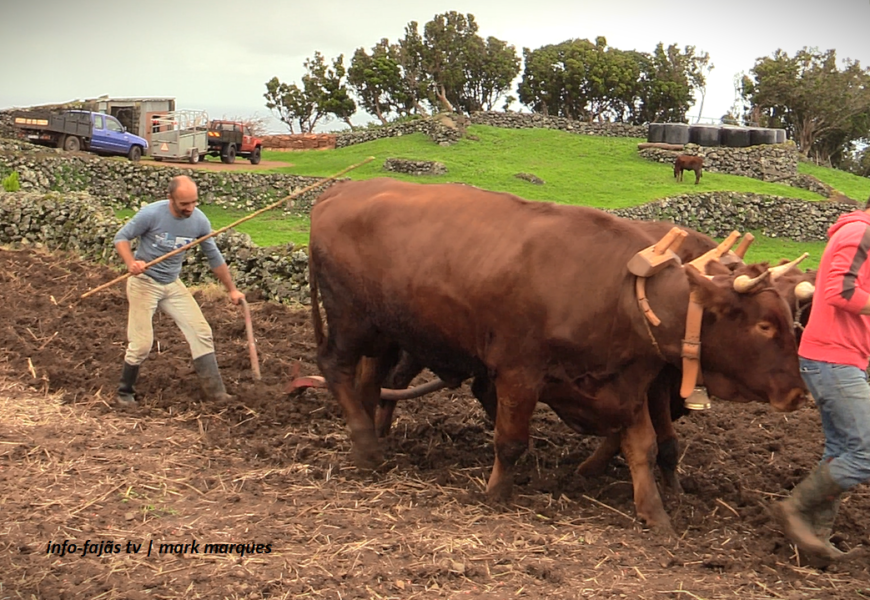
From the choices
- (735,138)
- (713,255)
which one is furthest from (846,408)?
(735,138)

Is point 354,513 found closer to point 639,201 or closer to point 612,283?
point 612,283

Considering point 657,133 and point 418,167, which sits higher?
point 657,133

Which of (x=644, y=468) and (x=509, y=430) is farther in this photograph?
(x=509, y=430)

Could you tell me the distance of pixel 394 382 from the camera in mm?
8477

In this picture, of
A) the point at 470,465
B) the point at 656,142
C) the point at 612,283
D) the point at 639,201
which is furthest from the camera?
the point at 656,142

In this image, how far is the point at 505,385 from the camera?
6.45 m

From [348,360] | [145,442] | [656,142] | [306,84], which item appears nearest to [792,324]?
[348,360]

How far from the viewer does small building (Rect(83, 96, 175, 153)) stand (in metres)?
39.7

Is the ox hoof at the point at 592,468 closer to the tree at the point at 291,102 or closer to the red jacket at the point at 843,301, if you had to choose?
the red jacket at the point at 843,301

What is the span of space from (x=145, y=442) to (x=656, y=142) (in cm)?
3442

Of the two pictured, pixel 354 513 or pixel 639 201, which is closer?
pixel 354 513

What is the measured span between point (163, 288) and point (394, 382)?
7.20 ft

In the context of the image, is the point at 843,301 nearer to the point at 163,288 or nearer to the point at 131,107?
the point at 163,288

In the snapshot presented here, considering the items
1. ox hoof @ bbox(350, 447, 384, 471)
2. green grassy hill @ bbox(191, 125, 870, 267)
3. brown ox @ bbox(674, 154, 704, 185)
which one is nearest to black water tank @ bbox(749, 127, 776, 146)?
green grassy hill @ bbox(191, 125, 870, 267)
